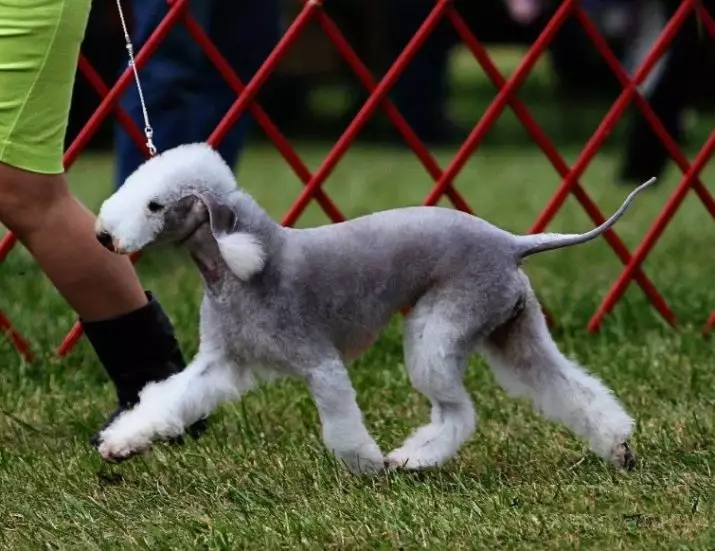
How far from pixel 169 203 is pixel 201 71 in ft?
8.58

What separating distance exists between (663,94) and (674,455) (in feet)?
15.9

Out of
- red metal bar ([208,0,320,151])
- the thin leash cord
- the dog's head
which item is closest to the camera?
the dog's head

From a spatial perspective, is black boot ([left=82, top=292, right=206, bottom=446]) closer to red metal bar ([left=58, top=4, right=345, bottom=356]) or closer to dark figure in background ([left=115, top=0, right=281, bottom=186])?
red metal bar ([left=58, top=4, right=345, bottom=356])

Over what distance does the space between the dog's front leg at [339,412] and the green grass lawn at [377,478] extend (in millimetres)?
68

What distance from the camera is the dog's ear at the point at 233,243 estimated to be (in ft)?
9.04

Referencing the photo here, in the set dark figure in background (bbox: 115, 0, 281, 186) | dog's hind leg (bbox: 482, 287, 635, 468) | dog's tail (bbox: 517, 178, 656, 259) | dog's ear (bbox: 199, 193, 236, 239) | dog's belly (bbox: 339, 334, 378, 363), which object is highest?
dog's ear (bbox: 199, 193, 236, 239)

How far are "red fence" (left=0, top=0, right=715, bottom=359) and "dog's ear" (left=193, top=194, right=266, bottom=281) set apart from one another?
4.58 feet

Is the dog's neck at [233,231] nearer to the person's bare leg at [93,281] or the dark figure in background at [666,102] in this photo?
the person's bare leg at [93,281]

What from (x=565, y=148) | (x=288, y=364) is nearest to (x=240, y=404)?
(x=288, y=364)

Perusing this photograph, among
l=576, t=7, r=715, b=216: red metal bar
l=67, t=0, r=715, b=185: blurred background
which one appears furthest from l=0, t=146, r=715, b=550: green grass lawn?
l=67, t=0, r=715, b=185: blurred background

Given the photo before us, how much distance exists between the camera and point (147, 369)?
342 cm

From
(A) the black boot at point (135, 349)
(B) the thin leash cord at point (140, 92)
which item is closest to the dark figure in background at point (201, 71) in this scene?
(B) the thin leash cord at point (140, 92)

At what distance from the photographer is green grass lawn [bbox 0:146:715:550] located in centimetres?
263

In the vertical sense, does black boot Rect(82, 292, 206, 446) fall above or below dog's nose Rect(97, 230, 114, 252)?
below
